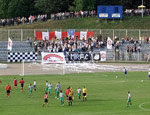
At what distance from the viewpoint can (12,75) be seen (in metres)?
58.2

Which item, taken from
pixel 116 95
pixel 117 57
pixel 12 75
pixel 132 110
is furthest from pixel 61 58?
pixel 132 110

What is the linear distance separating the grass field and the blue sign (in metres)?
31.7

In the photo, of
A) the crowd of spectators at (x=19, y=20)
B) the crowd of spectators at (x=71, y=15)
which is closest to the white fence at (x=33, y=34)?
the crowd of spectators at (x=19, y=20)

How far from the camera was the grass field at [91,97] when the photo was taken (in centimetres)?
3778

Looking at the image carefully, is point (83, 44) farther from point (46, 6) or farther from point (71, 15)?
point (46, 6)

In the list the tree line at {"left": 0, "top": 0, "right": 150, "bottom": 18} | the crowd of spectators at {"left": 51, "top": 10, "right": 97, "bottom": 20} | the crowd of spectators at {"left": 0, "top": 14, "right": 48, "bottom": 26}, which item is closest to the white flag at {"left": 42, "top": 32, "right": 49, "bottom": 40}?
the crowd of spectators at {"left": 0, "top": 14, "right": 48, "bottom": 26}

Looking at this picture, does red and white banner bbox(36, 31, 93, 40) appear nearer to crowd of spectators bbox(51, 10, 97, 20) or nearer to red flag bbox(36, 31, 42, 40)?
red flag bbox(36, 31, 42, 40)

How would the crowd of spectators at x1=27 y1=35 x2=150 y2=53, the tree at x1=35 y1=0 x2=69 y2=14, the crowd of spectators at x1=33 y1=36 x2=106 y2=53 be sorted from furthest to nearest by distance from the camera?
the tree at x1=35 y1=0 x2=69 y2=14
the crowd of spectators at x1=27 y1=35 x2=150 y2=53
the crowd of spectators at x1=33 y1=36 x2=106 y2=53

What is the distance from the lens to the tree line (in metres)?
104

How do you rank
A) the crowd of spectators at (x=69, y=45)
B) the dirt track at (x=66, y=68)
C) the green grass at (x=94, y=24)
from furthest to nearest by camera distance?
the green grass at (x=94, y=24), the crowd of spectators at (x=69, y=45), the dirt track at (x=66, y=68)

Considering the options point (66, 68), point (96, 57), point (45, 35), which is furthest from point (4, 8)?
point (66, 68)

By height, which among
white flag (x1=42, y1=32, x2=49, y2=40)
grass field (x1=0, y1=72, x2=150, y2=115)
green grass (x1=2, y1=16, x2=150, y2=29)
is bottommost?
grass field (x1=0, y1=72, x2=150, y2=115)

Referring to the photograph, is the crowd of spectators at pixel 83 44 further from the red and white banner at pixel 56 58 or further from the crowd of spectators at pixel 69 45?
the red and white banner at pixel 56 58

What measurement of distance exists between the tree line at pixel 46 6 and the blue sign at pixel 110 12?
42.4 ft
